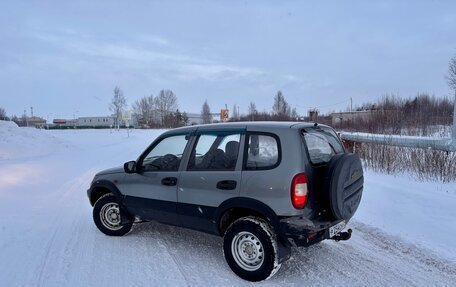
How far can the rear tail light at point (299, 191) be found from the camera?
3.66 m

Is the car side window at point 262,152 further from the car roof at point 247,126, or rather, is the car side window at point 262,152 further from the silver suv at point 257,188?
the car roof at point 247,126

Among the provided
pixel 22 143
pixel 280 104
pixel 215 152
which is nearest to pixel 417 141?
pixel 215 152

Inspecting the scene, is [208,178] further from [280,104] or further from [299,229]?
[280,104]

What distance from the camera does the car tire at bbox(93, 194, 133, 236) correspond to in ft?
18.2

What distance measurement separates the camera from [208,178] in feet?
14.3

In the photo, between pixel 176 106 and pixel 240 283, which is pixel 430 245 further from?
pixel 176 106

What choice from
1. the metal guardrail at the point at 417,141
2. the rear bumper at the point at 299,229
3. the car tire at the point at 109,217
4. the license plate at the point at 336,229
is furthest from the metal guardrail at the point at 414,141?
the car tire at the point at 109,217

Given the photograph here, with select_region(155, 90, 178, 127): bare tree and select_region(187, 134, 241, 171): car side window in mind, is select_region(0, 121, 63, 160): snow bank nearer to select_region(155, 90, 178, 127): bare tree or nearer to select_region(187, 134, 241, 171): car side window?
select_region(187, 134, 241, 171): car side window

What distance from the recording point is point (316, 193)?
12.6 feet

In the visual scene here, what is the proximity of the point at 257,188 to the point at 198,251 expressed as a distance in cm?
165

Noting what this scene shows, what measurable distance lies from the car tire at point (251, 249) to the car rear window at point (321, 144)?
1.00 meters

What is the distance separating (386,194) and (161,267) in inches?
226

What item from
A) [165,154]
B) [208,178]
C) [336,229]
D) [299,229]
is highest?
[165,154]

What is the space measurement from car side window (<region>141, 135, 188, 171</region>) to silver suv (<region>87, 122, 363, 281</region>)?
21 mm
